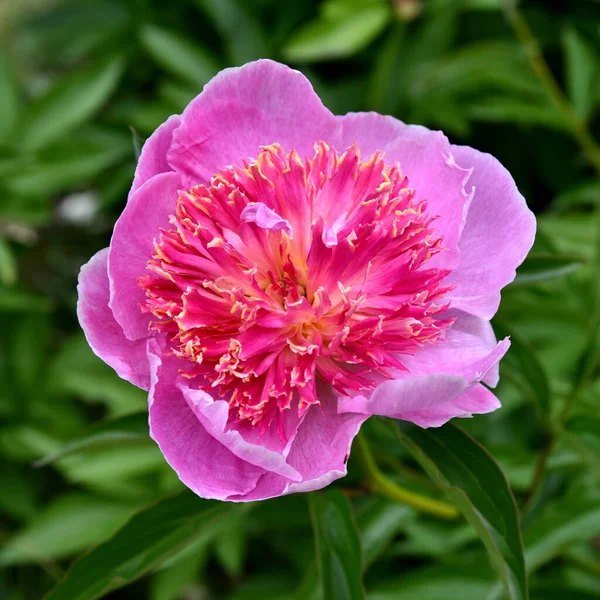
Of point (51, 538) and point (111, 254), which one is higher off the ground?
point (111, 254)

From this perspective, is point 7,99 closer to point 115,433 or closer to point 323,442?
point 115,433

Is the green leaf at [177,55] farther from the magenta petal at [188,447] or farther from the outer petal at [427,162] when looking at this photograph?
the magenta petal at [188,447]

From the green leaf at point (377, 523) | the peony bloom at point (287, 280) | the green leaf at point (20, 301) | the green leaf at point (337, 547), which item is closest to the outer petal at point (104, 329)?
the peony bloom at point (287, 280)

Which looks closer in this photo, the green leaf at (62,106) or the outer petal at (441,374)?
the outer petal at (441,374)

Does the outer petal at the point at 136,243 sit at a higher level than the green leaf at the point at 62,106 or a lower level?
higher

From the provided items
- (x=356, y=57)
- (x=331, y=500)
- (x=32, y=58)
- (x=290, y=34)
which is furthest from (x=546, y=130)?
(x=32, y=58)

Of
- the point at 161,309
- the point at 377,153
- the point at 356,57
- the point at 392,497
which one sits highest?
the point at 377,153

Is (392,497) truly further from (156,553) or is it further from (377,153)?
(377,153)

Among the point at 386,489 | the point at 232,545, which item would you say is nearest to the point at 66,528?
the point at 232,545
